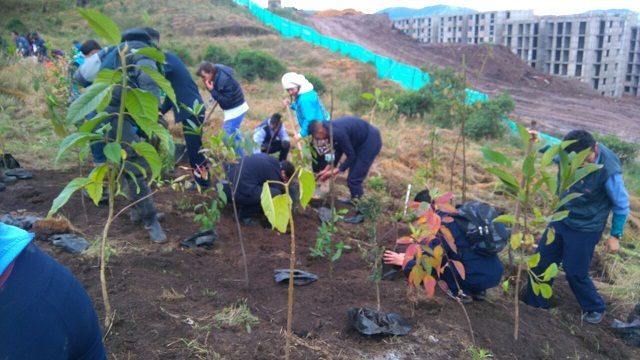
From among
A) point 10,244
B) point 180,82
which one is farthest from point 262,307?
point 180,82

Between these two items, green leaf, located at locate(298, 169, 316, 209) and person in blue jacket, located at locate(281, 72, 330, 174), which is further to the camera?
person in blue jacket, located at locate(281, 72, 330, 174)

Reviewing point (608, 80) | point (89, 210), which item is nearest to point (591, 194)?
point (89, 210)

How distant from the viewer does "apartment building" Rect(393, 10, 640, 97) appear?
714 inches

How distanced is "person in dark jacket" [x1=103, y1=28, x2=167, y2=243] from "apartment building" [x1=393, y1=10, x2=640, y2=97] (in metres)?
18.7

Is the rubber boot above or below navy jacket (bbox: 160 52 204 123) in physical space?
below

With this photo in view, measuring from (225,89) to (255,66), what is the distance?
1148 cm

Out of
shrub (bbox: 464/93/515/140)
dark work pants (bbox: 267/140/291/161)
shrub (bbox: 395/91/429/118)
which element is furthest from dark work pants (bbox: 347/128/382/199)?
shrub (bbox: 395/91/429/118)

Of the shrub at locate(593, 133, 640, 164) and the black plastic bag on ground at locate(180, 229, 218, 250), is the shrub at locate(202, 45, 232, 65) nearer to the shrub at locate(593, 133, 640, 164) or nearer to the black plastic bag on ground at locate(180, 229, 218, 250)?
the shrub at locate(593, 133, 640, 164)

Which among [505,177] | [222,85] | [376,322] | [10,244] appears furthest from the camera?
[222,85]

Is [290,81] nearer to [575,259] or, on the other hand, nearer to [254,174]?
[254,174]

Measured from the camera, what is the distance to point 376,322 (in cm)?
288

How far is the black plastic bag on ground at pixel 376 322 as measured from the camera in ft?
9.17

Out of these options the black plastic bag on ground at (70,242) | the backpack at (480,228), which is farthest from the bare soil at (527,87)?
the black plastic bag on ground at (70,242)

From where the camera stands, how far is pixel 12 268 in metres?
1.26
